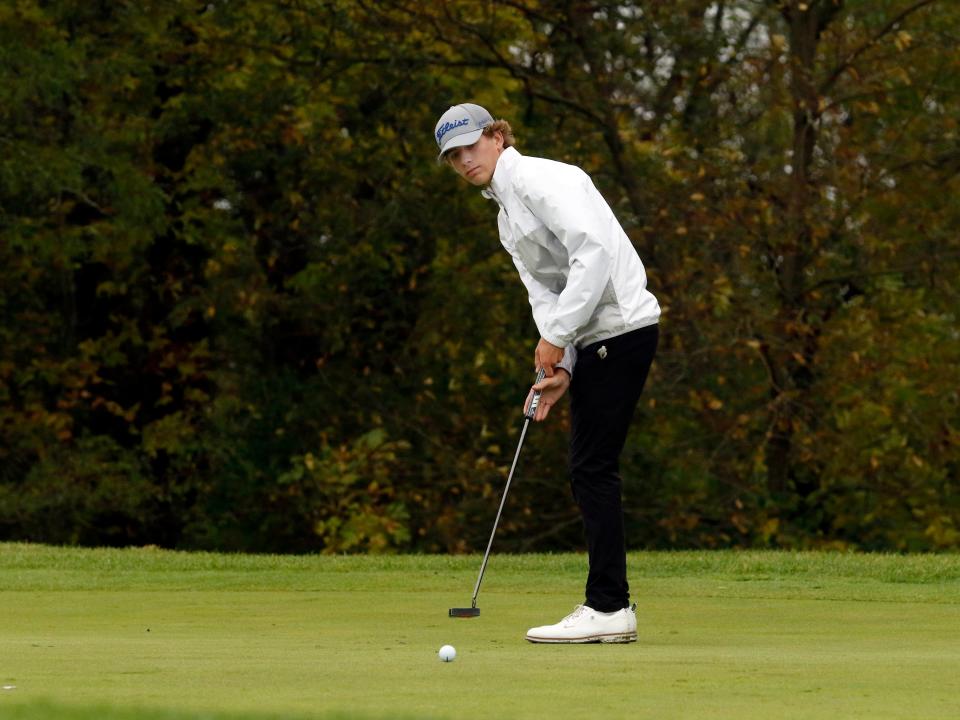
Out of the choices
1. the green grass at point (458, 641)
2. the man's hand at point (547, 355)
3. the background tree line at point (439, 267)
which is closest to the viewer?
the green grass at point (458, 641)

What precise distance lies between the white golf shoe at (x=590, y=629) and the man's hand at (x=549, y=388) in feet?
2.46

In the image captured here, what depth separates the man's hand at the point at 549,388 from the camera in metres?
6.55

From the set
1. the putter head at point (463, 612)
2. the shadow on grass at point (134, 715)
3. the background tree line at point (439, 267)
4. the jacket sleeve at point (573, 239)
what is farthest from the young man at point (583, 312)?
the background tree line at point (439, 267)

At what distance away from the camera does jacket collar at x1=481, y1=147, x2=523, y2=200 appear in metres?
6.43

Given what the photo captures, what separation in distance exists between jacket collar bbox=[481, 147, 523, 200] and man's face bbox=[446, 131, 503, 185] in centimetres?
3

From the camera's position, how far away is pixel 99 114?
22.8 meters

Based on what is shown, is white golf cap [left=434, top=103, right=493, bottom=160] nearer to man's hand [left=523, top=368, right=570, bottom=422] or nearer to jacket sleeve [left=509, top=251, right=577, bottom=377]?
jacket sleeve [left=509, top=251, right=577, bottom=377]

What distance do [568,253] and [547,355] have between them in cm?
38

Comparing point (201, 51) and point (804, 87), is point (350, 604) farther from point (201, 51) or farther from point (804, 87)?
point (201, 51)

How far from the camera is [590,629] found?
6.35m

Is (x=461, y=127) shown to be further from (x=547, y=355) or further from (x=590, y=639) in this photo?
(x=590, y=639)

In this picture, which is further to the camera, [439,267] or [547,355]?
[439,267]

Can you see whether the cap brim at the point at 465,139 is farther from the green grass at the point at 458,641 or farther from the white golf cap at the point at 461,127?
the green grass at the point at 458,641

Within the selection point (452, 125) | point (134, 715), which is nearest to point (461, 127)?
point (452, 125)
